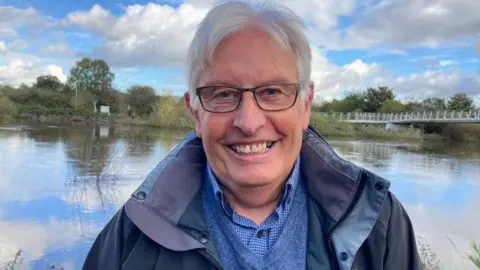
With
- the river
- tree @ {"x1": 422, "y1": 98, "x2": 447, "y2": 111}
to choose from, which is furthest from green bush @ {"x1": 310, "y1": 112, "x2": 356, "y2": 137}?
the river

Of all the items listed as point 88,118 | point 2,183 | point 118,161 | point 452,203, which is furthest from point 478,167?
point 88,118

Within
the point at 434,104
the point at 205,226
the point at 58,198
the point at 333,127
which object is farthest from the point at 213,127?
the point at 434,104

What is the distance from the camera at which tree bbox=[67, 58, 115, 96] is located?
56.0 metres

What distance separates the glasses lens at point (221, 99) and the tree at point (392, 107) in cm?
5839

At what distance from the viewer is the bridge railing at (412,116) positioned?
1841 inches

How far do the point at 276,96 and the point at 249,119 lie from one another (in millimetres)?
132

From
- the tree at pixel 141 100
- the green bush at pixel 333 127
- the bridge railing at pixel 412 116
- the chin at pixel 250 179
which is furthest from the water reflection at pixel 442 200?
the tree at pixel 141 100

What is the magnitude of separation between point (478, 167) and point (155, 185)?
21.3 metres

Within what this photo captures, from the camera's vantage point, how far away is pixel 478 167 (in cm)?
1994

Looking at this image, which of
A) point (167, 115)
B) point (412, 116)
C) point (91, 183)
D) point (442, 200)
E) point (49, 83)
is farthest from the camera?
point (49, 83)

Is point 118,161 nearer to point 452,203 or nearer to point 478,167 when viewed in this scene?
point 452,203

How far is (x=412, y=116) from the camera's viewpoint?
167 ft

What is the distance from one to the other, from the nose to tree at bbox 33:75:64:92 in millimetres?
60481

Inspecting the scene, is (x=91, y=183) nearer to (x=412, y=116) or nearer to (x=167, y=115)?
(x=167, y=115)
